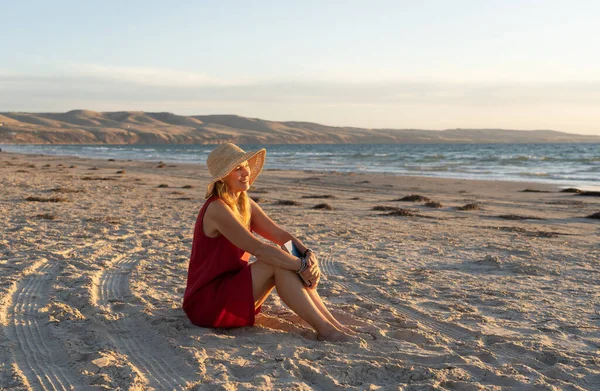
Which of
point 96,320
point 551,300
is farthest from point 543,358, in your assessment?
point 96,320

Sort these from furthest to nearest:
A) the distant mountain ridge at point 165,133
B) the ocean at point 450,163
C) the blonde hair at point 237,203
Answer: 1. the distant mountain ridge at point 165,133
2. the ocean at point 450,163
3. the blonde hair at point 237,203

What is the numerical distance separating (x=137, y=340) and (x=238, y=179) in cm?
132

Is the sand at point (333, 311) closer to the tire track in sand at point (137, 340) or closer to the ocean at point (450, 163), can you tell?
the tire track in sand at point (137, 340)

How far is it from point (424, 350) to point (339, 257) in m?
3.15

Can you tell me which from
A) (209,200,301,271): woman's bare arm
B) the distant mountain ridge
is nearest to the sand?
(209,200,301,271): woman's bare arm

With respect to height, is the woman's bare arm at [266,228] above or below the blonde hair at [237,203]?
below

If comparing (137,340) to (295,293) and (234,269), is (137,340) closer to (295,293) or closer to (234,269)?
(234,269)

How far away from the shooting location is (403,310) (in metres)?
4.82

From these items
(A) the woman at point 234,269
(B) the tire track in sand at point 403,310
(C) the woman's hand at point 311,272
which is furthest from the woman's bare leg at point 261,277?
(B) the tire track in sand at point 403,310

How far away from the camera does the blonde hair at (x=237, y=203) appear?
13.3 ft

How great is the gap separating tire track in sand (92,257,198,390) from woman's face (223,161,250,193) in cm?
117

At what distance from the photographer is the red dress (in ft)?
13.2

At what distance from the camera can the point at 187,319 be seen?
4.41 meters

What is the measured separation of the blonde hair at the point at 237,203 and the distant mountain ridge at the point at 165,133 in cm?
11576
